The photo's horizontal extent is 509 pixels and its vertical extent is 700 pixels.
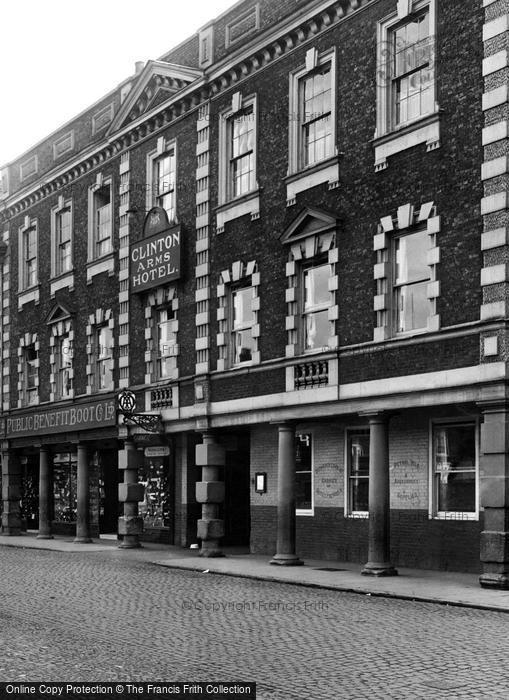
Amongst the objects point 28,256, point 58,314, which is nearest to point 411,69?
point 58,314

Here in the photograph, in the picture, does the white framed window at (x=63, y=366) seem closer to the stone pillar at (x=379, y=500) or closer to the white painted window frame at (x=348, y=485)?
the white painted window frame at (x=348, y=485)

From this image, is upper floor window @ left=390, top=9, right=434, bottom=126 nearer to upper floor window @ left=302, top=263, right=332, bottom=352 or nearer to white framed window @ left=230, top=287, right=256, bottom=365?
upper floor window @ left=302, top=263, right=332, bottom=352

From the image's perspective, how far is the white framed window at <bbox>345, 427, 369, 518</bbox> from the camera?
71.5ft

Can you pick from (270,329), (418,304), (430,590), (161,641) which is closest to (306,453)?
(270,329)

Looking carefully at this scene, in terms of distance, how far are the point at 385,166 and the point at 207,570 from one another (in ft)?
28.4

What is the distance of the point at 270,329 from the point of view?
2289 cm

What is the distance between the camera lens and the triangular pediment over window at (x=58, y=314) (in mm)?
32406

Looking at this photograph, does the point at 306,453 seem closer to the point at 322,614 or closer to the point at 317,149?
the point at 317,149

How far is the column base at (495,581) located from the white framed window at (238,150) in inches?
416

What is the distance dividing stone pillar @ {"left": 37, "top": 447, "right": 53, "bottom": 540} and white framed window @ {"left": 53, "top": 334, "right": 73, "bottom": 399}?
1986 mm

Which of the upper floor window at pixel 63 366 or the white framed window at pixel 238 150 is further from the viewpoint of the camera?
the upper floor window at pixel 63 366

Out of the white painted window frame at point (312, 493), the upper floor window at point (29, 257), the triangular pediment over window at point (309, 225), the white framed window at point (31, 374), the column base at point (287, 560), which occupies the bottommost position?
the column base at point (287, 560)

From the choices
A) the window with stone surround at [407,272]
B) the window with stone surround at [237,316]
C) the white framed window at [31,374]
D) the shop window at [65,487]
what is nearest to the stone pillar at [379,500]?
the window with stone surround at [407,272]

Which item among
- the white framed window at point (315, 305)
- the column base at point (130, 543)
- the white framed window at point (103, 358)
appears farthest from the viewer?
the white framed window at point (103, 358)
